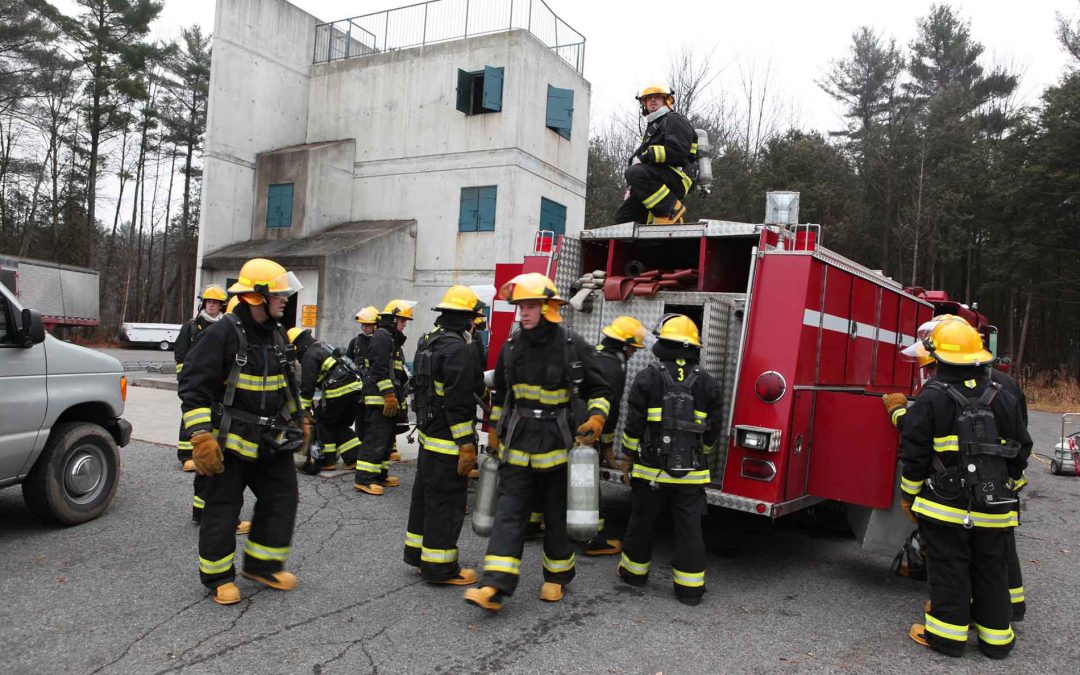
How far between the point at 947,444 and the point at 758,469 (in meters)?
1.15

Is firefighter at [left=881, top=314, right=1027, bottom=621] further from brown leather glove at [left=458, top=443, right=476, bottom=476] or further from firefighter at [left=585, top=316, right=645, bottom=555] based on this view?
brown leather glove at [left=458, top=443, right=476, bottom=476]

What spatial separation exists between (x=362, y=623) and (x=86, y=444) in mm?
2915

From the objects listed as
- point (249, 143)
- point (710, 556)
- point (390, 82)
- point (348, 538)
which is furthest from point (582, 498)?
point (249, 143)

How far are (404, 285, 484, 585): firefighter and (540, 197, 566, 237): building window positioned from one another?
15.3 m

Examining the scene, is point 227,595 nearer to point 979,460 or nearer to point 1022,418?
point 979,460

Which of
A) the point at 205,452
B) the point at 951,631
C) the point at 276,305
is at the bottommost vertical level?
the point at 951,631

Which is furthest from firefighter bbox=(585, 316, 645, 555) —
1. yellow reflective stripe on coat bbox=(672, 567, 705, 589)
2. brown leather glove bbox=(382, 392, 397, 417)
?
brown leather glove bbox=(382, 392, 397, 417)

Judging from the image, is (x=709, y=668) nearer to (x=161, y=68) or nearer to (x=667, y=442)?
(x=667, y=442)

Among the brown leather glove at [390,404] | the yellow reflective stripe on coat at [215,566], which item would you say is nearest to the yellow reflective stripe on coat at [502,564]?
the yellow reflective stripe on coat at [215,566]

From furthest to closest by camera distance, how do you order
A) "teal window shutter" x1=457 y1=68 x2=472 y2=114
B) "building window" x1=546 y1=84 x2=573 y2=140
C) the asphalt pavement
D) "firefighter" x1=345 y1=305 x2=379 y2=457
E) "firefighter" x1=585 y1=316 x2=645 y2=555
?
"building window" x1=546 y1=84 x2=573 y2=140 < "teal window shutter" x1=457 y1=68 x2=472 y2=114 < "firefighter" x1=345 y1=305 x2=379 y2=457 < "firefighter" x1=585 y1=316 x2=645 y2=555 < the asphalt pavement

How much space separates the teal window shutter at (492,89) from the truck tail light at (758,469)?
1560cm

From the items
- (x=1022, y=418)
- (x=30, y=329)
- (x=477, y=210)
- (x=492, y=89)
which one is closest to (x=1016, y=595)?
(x=1022, y=418)

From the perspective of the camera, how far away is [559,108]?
64.4 feet

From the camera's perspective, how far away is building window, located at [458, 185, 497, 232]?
1881 centimetres
